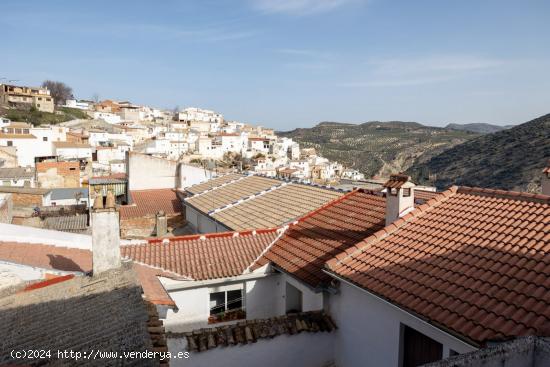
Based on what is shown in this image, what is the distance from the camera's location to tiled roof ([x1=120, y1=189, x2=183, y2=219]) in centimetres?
2402

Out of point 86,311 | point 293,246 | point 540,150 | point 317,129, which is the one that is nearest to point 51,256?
point 86,311

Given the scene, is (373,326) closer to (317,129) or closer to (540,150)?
(540,150)

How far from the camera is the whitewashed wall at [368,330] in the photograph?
691cm

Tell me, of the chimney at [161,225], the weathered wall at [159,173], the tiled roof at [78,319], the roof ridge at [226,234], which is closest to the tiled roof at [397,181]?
the roof ridge at [226,234]

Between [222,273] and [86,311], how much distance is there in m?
4.64

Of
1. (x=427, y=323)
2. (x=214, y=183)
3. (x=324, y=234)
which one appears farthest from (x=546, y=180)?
(x=214, y=183)

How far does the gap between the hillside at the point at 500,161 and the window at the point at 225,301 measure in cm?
4528

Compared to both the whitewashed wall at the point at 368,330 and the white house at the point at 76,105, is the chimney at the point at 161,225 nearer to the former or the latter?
the whitewashed wall at the point at 368,330

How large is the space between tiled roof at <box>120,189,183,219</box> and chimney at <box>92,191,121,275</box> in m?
14.8

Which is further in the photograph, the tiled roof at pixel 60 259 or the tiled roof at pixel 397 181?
the tiled roof at pixel 397 181

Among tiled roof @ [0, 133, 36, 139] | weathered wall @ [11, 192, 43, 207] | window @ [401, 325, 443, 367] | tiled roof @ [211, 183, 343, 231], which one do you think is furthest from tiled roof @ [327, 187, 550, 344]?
tiled roof @ [0, 133, 36, 139]

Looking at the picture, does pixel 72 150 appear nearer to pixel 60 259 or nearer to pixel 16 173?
pixel 16 173

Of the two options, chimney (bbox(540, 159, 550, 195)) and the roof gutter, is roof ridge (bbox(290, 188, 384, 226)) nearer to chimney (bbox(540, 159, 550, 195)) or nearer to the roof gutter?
chimney (bbox(540, 159, 550, 195))

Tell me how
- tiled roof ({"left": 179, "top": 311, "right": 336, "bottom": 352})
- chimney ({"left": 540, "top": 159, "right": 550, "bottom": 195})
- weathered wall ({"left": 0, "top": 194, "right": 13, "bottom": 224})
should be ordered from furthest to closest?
weathered wall ({"left": 0, "top": 194, "right": 13, "bottom": 224})
chimney ({"left": 540, "top": 159, "right": 550, "bottom": 195})
tiled roof ({"left": 179, "top": 311, "right": 336, "bottom": 352})
